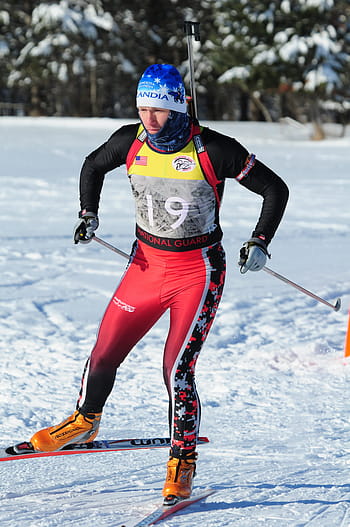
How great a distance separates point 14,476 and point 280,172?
15688 mm

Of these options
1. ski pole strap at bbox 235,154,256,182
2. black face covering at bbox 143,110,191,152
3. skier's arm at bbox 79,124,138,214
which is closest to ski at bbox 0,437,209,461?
skier's arm at bbox 79,124,138,214

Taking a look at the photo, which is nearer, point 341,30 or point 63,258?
point 63,258

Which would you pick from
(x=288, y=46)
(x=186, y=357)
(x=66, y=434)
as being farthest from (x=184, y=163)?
(x=288, y=46)

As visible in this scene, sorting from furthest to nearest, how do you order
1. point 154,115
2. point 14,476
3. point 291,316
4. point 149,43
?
point 149,43
point 291,316
point 14,476
point 154,115

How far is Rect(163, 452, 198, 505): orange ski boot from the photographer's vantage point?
13.0 ft

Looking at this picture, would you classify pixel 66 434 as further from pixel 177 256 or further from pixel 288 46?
pixel 288 46

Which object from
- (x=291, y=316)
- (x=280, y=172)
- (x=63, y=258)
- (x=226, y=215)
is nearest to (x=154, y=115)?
(x=291, y=316)

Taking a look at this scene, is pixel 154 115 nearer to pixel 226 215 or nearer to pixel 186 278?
pixel 186 278

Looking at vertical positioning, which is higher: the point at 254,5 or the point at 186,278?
the point at 254,5

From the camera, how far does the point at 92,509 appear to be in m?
4.02

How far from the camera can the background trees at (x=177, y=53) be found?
2847 cm

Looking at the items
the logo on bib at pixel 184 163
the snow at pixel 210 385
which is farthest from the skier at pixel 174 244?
the snow at pixel 210 385

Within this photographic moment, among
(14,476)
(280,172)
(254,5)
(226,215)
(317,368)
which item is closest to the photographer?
(14,476)

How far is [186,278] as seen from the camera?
396 cm
